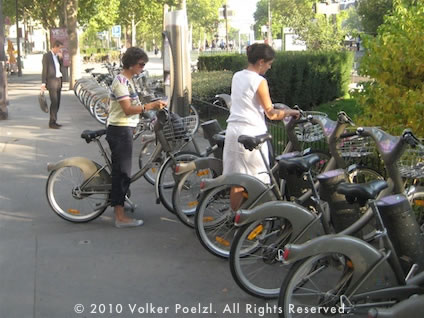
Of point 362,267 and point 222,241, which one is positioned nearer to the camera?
point 362,267

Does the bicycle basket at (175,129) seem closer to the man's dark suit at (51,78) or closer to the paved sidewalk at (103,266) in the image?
the paved sidewalk at (103,266)

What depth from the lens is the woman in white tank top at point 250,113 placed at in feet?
15.0

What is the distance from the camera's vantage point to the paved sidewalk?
3.97 m

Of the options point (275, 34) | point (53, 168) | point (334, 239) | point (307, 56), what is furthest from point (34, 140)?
point (275, 34)

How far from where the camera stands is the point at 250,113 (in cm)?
466

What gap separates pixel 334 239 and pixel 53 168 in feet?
10.8

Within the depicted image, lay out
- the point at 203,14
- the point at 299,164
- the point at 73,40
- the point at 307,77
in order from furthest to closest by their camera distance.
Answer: the point at 203,14
the point at 73,40
the point at 307,77
the point at 299,164

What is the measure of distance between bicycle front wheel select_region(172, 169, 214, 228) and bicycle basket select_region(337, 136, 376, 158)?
4.33ft

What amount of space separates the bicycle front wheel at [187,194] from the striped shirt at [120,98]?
2.42ft

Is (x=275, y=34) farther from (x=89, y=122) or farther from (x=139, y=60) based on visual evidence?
(x=139, y=60)

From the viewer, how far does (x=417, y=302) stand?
9.80ft

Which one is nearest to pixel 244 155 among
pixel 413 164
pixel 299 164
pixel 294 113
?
pixel 294 113

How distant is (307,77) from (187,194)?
8.37 m

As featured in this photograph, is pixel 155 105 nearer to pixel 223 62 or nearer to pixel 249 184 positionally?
pixel 249 184
